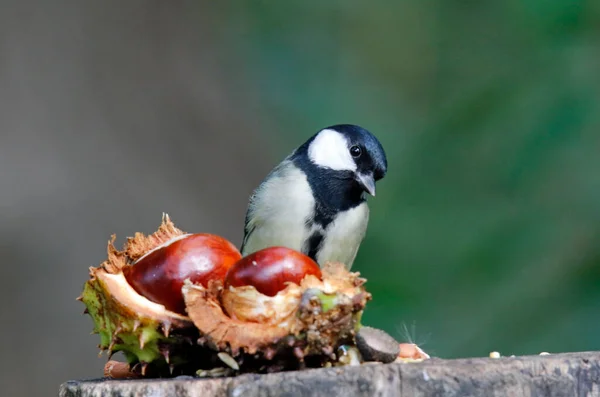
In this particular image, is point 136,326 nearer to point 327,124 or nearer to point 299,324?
point 299,324

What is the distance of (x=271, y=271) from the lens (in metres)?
1.71

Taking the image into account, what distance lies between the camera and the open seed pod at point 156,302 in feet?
5.81

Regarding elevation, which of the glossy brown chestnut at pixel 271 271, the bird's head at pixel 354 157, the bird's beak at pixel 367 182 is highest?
the bird's head at pixel 354 157

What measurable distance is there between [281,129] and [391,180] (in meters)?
0.73

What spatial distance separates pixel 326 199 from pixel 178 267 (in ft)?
4.37

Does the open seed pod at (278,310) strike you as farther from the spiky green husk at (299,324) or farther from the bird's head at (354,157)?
the bird's head at (354,157)

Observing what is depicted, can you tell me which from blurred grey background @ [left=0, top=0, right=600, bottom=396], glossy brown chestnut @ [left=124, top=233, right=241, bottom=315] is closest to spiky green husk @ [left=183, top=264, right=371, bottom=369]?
glossy brown chestnut @ [left=124, top=233, right=241, bottom=315]

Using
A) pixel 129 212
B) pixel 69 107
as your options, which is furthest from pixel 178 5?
pixel 129 212

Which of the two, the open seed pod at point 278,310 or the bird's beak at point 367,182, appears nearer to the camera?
the open seed pod at point 278,310

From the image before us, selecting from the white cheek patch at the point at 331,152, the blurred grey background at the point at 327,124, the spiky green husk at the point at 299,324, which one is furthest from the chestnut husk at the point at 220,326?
the blurred grey background at the point at 327,124

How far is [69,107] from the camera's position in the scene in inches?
196

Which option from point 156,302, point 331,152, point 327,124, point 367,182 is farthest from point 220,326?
point 327,124

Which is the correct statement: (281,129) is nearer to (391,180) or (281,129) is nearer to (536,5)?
(391,180)

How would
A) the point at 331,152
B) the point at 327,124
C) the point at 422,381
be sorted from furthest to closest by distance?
the point at 327,124
the point at 331,152
the point at 422,381
